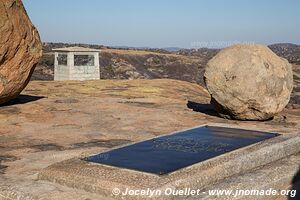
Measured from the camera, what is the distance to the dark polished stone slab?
4.43 meters

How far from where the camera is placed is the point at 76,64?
18.4m

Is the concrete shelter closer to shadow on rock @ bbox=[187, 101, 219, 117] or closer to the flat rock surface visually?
the flat rock surface

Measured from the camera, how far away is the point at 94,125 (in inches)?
313

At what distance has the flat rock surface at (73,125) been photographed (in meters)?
4.70

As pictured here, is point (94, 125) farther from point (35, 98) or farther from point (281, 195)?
point (281, 195)

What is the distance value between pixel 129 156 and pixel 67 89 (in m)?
9.10

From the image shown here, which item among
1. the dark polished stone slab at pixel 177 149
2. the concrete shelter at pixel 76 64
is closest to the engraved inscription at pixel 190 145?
the dark polished stone slab at pixel 177 149

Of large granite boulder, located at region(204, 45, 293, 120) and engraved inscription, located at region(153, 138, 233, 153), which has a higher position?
large granite boulder, located at region(204, 45, 293, 120)

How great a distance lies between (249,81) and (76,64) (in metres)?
11.8

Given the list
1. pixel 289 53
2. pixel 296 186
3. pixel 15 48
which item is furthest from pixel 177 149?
pixel 289 53

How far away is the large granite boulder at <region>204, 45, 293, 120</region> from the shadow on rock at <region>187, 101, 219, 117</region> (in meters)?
0.92

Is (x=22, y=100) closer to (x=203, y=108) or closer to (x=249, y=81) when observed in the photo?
(x=203, y=108)

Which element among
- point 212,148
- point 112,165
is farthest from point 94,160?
point 212,148

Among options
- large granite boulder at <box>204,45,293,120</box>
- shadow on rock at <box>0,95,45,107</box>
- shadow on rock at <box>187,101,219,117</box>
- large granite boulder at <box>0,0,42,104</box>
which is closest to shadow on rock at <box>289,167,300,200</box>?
large granite boulder at <box>204,45,293,120</box>
